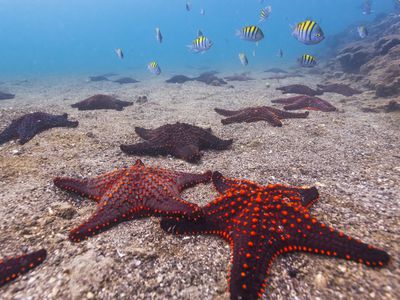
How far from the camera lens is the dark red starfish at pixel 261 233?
119 inches

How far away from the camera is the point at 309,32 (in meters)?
10.7

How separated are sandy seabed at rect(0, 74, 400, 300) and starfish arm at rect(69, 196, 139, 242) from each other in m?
0.14

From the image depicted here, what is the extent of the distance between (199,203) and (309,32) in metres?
9.42

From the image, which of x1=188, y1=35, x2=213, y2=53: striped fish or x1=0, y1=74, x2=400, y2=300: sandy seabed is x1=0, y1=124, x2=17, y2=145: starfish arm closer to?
x1=0, y1=74, x2=400, y2=300: sandy seabed

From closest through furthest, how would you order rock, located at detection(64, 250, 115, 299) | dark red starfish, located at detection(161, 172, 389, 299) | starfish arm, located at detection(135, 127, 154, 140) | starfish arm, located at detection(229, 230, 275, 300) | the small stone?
starfish arm, located at detection(229, 230, 275, 300)
dark red starfish, located at detection(161, 172, 389, 299)
rock, located at detection(64, 250, 115, 299)
the small stone
starfish arm, located at detection(135, 127, 154, 140)

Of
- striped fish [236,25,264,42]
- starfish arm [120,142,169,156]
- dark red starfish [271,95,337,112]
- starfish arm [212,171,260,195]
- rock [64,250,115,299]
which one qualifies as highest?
striped fish [236,25,264,42]

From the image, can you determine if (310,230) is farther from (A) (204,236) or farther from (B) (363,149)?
(B) (363,149)

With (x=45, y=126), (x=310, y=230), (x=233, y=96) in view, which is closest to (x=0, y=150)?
(x=45, y=126)

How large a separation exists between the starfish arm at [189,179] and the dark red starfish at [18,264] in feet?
8.25

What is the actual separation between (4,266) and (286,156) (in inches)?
247

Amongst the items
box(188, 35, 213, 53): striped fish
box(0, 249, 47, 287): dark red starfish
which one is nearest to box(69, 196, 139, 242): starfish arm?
box(0, 249, 47, 287): dark red starfish

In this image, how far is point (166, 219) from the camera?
3996 mm

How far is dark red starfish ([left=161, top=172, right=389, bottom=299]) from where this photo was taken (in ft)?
9.91

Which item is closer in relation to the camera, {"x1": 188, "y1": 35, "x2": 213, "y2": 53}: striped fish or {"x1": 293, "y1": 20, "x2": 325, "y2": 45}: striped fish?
{"x1": 293, "y1": 20, "x2": 325, "y2": 45}: striped fish
